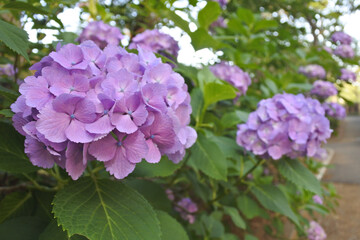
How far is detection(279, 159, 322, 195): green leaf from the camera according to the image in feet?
4.36

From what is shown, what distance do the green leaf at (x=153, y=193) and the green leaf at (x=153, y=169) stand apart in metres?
0.20

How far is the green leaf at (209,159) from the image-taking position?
1.20 meters

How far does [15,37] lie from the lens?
0.79 metres

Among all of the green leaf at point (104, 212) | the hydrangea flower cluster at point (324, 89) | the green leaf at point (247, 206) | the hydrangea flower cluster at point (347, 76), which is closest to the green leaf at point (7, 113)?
the green leaf at point (104, 212)

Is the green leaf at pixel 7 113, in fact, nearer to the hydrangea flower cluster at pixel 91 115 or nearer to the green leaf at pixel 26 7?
the hydrangea flower cluster at pixel 91 115

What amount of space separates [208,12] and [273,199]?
3.07 ft

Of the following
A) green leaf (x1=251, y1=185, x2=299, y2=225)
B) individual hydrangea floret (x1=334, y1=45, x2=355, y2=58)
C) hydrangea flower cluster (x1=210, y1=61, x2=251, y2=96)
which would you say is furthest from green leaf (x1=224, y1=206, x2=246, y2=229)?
individual hydrangea floret (x1=334, y1=45, x2=355, y2=58)

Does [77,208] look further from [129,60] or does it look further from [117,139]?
[129,60]

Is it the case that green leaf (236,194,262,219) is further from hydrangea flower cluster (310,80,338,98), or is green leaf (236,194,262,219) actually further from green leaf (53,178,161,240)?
hydrangea flower cluster (310,80,338,98)

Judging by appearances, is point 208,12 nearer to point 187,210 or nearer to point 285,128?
point 285,128

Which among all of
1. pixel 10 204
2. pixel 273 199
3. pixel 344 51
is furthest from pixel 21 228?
pixel 344 51

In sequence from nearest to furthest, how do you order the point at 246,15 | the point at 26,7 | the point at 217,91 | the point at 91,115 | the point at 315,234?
the point at 91,115, the point at 26,7, the point at 217,91, the point at 246,15, the point at 315,234

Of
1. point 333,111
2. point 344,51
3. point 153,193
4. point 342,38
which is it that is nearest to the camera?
point 153,193

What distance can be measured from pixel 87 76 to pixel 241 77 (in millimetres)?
1349
